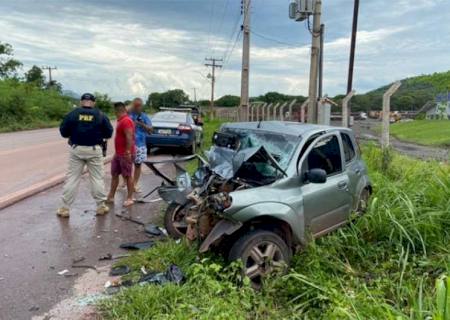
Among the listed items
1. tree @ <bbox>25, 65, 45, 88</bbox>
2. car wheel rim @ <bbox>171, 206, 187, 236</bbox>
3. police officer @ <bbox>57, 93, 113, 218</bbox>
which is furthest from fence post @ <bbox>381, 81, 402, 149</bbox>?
tree @ <bbox>25, 65, 45, 88</bbox>

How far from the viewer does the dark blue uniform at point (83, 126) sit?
6.85m

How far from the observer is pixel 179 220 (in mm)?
6016

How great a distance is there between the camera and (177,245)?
517 cm

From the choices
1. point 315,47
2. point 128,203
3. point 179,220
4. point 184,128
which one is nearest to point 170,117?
point 184,128

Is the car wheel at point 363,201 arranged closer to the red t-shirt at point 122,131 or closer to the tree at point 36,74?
the red t-shirt at point 122,131

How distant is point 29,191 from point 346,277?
6.32 metres

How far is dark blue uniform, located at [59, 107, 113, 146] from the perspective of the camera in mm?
6852

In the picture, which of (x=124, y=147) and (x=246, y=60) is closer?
(x=124, y=147)

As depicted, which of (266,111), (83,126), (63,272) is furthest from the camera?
(266,111)

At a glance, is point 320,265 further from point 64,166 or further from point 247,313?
point 64,166

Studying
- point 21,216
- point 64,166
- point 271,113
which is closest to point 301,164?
point 21,216

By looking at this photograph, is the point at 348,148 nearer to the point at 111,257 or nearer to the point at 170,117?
the point at 111,257

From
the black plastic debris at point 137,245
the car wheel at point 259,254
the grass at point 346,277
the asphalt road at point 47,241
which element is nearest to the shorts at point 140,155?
the asphalt road at point 47,241

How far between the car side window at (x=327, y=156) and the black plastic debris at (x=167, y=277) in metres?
1.95
